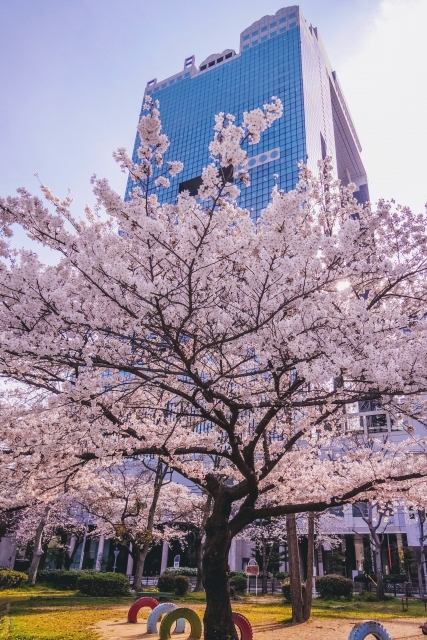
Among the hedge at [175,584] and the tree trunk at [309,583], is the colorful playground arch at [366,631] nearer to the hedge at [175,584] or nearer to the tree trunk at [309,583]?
the tree trunk at [309,583]

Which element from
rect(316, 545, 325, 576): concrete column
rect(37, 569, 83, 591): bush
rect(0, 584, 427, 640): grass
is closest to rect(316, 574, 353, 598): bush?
rect(0, 584, 427, 640): grass

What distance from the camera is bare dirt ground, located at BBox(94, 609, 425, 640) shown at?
9.30 m

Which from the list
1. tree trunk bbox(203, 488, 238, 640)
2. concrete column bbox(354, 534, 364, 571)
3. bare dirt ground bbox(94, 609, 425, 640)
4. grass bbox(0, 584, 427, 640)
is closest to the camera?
tree trunk bbox(203, 488, 238, 640)

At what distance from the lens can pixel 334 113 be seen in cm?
11738

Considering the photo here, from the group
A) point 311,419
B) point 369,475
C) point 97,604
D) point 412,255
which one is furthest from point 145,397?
point 97,604

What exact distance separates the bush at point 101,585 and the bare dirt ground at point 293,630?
674 centimetres

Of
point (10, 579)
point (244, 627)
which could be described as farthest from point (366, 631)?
point (10, 579)

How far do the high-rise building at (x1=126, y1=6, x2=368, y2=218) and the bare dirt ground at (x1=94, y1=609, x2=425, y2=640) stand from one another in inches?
2357

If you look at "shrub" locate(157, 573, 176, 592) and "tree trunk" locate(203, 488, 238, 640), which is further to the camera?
"shrub" locate(157, 573, 176, 592)

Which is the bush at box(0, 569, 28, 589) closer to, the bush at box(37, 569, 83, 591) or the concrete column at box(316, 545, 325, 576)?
the bush at box(37, 569, 83, 591)

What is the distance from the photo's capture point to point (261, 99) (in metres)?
78.6

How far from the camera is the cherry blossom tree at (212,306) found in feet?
17.4

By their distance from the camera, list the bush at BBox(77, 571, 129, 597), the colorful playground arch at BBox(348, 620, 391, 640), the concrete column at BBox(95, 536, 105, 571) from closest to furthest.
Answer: the colorful playground arch at BBox(348, 620, 391, 640) < the bush at BBox(77, 571, 129, 597) < the concrete column at BBox(95, 536, 105, 571)

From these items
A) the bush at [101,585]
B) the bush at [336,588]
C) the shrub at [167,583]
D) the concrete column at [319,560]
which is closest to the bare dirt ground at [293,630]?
the bush at [101,585]
